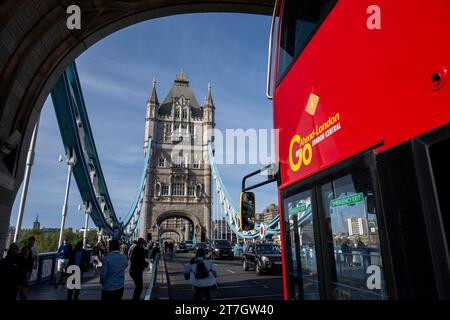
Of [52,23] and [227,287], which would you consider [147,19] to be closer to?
[52,23]

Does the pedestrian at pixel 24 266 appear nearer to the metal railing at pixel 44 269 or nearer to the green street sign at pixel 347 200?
the metal railing at pixel 44 269

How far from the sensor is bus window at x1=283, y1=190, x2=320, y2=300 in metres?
2.00

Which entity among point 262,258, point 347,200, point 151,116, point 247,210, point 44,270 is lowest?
point 44,270

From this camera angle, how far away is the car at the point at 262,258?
36.0 ft

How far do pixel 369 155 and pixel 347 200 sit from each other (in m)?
0.30

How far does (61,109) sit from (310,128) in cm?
1836

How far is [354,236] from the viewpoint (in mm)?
1629

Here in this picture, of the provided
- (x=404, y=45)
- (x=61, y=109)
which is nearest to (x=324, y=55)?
(x=404, y=45)

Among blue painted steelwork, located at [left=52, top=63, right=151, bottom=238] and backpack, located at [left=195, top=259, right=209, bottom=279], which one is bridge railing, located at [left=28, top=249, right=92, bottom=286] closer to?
blue painted steelwork, located at [left=52, top=63, right=151, bottom=238]

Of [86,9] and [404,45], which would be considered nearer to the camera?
[404,45]

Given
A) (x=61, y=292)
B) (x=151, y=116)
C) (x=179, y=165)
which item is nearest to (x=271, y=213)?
(x=179, y=165)

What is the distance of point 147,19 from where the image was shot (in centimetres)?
604

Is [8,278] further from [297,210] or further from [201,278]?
[297,210]

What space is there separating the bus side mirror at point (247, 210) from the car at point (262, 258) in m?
8.50
